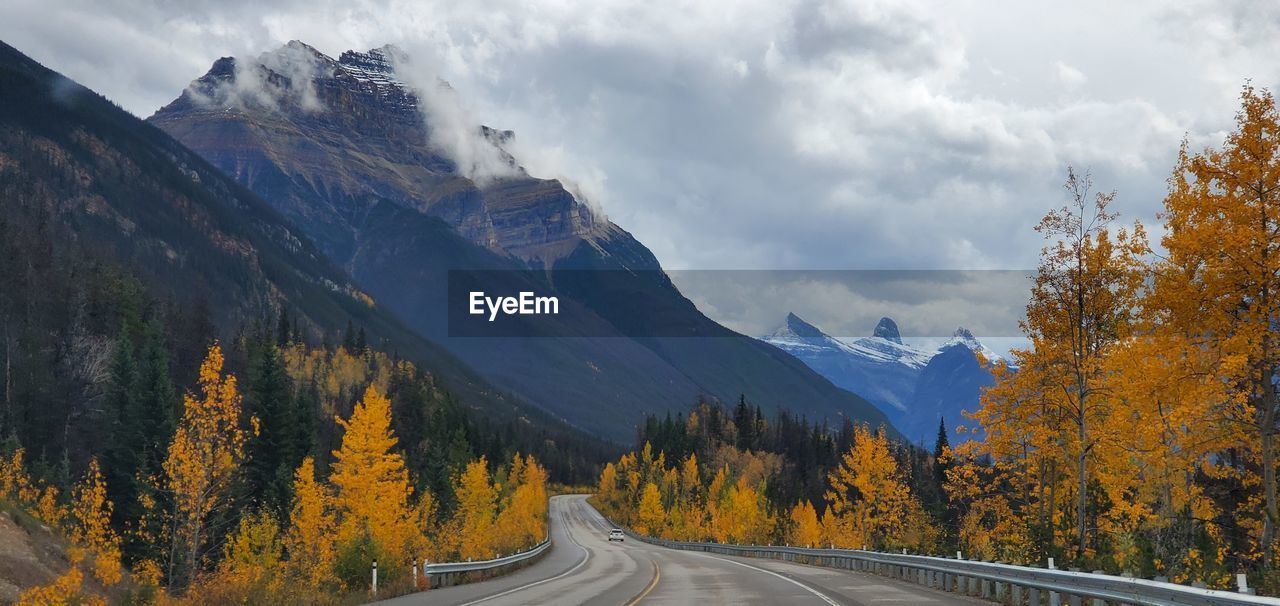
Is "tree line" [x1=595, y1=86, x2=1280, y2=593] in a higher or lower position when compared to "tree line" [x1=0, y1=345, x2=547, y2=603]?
higher

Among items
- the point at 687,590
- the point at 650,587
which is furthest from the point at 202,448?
the point at 687,590

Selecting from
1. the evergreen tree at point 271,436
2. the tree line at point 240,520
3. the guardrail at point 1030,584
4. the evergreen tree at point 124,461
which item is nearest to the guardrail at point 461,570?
the tree line at point 240,520

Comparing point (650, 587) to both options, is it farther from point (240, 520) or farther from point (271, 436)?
point (271, 436)

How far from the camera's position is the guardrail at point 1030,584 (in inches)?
506

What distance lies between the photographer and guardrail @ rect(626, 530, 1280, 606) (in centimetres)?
1286

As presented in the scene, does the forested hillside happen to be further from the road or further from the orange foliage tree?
the road

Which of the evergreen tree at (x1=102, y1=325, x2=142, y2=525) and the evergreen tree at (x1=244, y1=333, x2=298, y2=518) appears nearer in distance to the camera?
the evergreen tree at (x1=102, y1=325, x2=142, y2=525)

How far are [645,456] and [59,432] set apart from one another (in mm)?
77114

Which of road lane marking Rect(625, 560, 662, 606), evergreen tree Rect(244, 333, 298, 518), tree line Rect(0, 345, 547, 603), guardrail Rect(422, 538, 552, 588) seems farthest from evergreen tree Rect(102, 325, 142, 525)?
road lane marking Rect(625, 560, 662, 606)

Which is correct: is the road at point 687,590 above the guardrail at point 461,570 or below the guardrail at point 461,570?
above

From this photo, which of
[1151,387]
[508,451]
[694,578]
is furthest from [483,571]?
[508,451]

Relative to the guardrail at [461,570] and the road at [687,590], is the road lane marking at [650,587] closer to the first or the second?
the road at [687,590]

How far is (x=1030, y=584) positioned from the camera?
1856 cm

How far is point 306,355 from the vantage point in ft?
586
